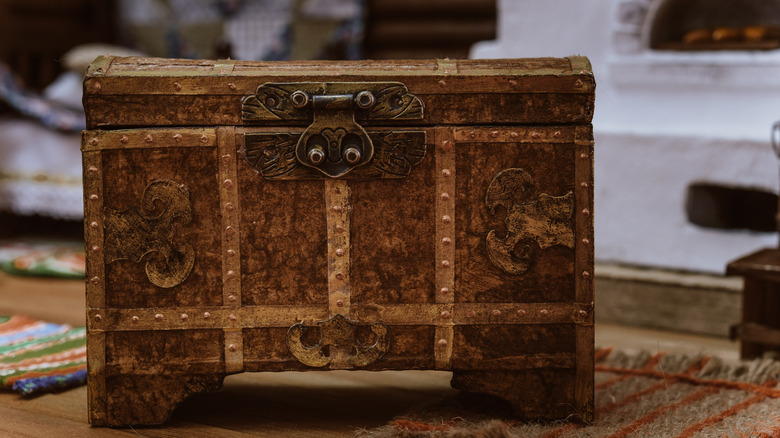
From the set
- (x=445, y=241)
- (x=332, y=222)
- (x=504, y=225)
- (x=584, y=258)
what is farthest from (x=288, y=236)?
(x=584, y=258)

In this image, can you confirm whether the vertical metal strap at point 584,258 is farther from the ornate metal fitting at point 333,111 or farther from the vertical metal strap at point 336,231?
the vertical metal strap at point 336,231

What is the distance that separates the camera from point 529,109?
1484 mm

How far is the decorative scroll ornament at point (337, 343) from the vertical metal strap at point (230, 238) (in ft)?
0.34

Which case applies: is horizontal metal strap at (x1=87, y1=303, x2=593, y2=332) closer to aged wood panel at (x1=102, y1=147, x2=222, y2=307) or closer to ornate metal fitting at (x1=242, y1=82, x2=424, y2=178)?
aged wood panel at (x1=102, y1=147, x2=222, y2=307)

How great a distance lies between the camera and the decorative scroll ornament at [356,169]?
4.83 ft

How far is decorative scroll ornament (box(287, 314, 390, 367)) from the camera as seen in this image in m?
1.49

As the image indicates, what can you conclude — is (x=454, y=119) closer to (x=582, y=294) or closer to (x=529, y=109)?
(x=529, y=109)

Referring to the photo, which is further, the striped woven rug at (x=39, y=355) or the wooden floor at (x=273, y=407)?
the striped woven rug at (x=39, y=355)

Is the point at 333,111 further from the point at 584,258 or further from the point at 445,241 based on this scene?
the point at 584,258

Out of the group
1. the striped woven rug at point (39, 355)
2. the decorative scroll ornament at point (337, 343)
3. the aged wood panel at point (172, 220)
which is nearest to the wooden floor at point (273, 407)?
the striped woven rug at point (39, 355)

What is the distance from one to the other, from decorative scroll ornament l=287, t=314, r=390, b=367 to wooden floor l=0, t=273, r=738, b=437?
14 cm

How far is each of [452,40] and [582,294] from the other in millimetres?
3206

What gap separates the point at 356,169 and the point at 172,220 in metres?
0.35

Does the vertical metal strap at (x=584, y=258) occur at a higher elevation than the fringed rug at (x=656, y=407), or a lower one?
higher
